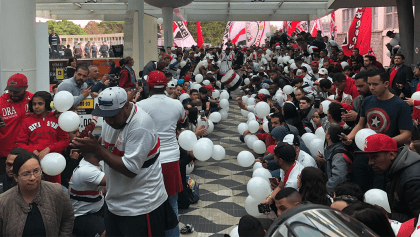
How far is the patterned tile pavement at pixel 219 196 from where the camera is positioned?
532 centimetres

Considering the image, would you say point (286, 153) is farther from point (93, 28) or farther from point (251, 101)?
point (93, 28)

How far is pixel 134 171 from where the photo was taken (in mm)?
2865

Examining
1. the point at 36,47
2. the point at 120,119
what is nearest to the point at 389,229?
the point at 120,119

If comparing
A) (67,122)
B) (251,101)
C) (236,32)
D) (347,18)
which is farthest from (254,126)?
(236,32)

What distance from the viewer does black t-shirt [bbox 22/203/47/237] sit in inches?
124

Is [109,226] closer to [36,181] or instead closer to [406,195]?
[36,181]

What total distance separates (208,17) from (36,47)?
2505cm

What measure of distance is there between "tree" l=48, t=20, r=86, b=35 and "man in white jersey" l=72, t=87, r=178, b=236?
5818cm

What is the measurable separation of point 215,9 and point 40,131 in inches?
1008

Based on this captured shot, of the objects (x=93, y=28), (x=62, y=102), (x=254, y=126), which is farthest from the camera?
(x=93, y=28)

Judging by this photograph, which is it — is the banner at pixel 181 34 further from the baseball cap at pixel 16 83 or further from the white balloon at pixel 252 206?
the white balloon at pixel 252 206


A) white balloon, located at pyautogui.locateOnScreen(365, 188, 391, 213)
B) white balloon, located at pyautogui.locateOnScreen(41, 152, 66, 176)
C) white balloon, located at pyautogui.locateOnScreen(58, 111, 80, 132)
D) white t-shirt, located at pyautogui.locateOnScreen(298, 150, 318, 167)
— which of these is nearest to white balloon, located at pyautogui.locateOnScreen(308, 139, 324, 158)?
white t-shirt, located at pyautogui.locateOnScreen(298, 150, 318, 167)

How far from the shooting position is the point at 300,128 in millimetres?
6105

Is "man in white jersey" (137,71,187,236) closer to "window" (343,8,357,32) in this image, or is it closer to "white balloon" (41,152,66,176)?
"white balloon" (41,152,66,176)
